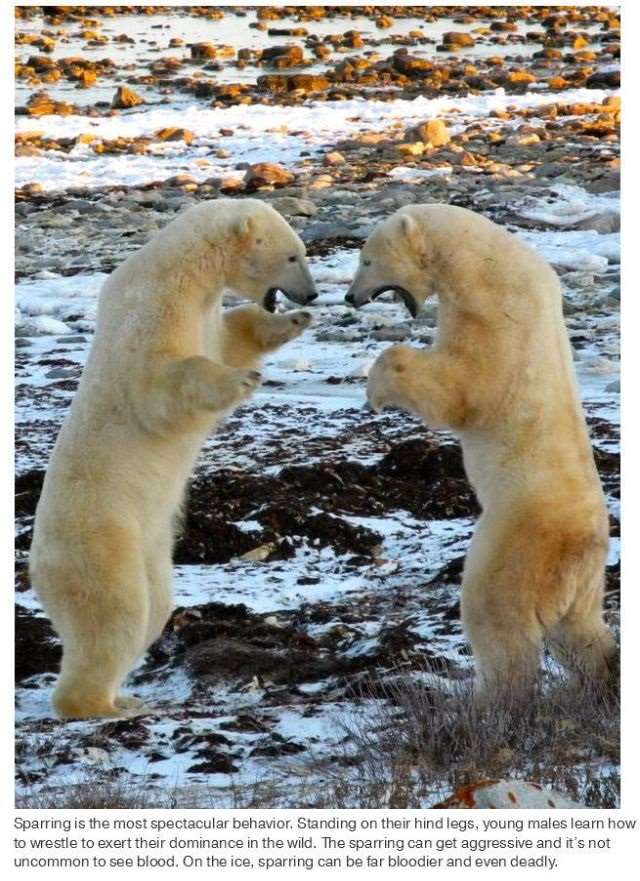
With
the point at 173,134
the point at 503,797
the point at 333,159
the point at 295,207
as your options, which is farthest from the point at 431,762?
the point at 173,134

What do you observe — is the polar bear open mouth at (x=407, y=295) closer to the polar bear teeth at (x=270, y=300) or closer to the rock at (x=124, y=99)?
the polar bear teeth at (x=270, y=300)

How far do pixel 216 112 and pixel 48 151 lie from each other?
3.04 meters

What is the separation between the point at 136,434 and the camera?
541cm

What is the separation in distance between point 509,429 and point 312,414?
378 cm

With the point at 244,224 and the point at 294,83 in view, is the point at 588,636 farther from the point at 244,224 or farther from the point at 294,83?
the point at 294,83

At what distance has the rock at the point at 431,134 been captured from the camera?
56.2ft

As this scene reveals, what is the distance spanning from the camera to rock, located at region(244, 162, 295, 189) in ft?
50.5

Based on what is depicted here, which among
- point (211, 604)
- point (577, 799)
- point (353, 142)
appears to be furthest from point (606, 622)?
point (353, 142)

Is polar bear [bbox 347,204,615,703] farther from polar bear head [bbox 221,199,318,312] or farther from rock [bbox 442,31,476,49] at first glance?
rock [bbox 442,31,476,49]

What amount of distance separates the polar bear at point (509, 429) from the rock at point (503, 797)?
0.73 m

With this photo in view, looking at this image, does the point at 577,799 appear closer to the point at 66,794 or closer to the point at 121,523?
the point at 66,794

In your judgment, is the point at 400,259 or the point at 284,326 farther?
the point at 284,326

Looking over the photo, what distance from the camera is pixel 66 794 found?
170 inches
